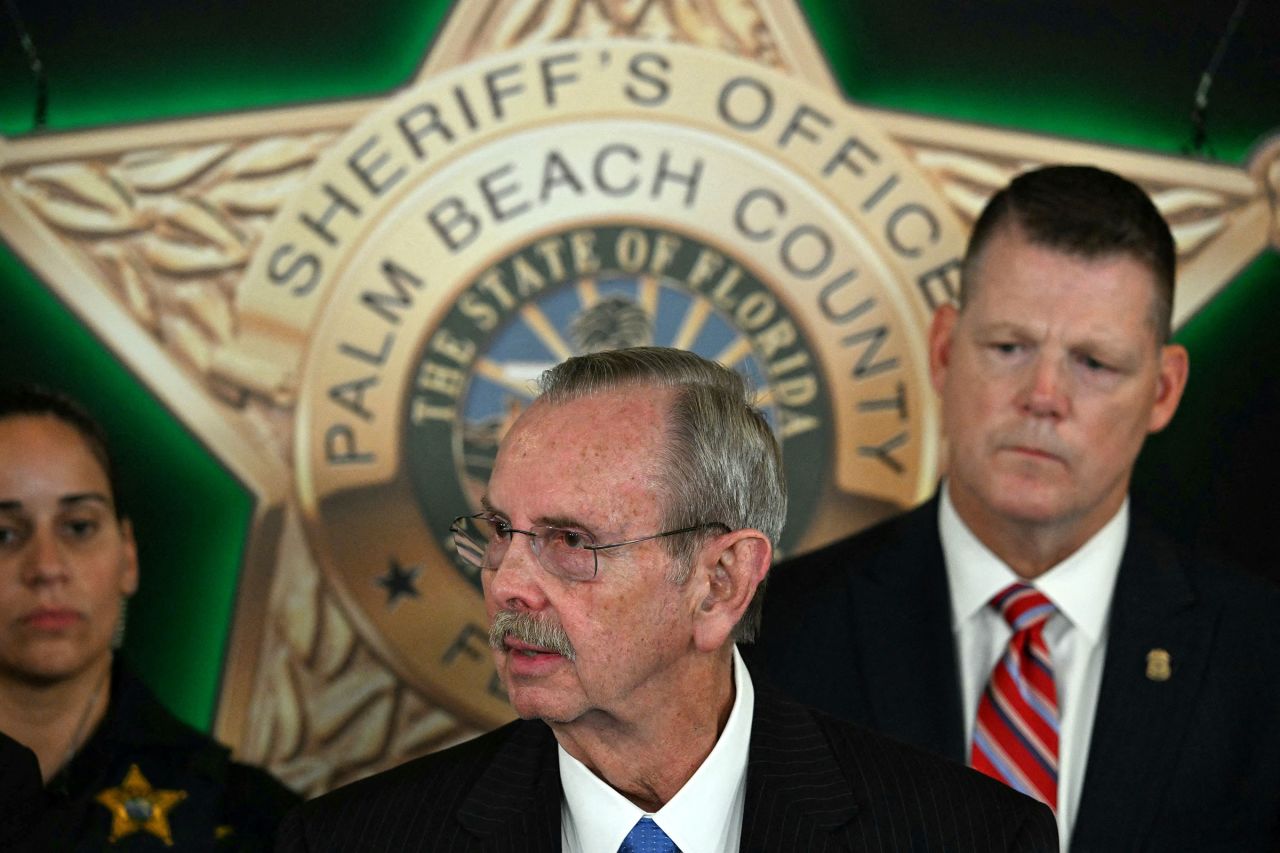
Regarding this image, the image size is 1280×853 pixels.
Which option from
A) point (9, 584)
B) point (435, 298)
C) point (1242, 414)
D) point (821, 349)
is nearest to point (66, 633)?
point (9, 584)

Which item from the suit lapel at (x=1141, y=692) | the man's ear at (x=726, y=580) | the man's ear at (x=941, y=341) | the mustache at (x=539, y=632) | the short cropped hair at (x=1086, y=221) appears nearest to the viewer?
the mustache at (x=539, y=632)

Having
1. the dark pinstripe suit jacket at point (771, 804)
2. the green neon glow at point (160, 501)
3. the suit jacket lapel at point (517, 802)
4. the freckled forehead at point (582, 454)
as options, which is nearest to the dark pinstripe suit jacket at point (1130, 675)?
the dark pinstripe suit jacket at point (771, 804)

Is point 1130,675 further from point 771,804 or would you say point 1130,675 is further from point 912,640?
point 771,804

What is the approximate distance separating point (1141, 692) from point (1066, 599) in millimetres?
203

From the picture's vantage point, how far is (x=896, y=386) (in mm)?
3666

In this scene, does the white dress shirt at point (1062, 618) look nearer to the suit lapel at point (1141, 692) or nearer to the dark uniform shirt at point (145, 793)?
the suit lapel at point (1141, 692)

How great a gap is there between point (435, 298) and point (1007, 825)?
1.73 m

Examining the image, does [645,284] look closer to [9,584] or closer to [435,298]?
[435,298]

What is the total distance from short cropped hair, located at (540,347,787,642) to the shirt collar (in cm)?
75

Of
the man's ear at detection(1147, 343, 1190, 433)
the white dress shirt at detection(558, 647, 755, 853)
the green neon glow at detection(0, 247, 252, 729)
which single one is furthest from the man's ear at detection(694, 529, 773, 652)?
the green neon glow at detection(0, 247, 252, 729)

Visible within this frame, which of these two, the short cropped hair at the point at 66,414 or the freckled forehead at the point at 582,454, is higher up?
the short cropped hair at the point at 66,414

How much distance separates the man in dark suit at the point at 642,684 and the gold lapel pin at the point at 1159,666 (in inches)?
26.5

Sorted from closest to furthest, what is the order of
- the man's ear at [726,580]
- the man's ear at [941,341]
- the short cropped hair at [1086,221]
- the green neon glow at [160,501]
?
1. the man's ear at [726,580]
2. the short cropped hair at [1086,221]
3. the man's ear at [941,341]
4. the green neon glow at [160,501]

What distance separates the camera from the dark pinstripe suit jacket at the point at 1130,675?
2.96 m
